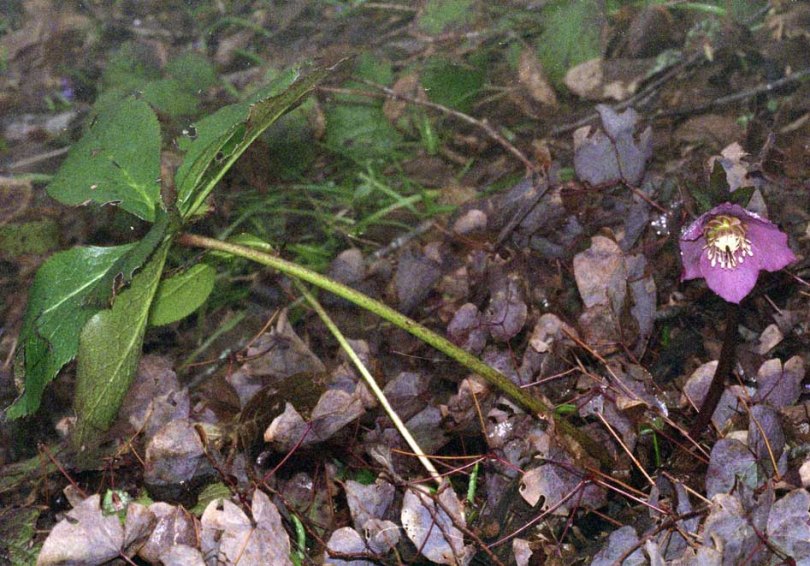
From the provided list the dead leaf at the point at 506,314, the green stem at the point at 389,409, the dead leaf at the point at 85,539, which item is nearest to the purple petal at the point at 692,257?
the dead leaf at the point at 506,314

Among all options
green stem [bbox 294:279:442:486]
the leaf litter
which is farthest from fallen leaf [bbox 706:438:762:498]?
green stem [bbox 294:279:442:486]

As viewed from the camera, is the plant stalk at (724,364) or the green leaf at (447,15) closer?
the plant stalk at (724,364)

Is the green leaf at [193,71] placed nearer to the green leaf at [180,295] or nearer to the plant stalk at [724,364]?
the green leaf at [180,295]

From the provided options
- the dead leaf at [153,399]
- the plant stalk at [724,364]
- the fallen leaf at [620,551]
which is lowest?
the fallen leaf at [620,551]

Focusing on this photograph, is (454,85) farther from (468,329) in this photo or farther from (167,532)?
(167,532)

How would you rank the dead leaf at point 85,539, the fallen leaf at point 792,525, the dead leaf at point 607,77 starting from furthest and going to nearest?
1. the dead leaf at point 607,77
2. the dead leaf at point 85,539
3. the fallen leaf at point 792,525

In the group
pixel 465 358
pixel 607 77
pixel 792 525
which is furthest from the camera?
pixel 607 77

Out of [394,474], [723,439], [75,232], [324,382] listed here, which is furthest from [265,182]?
[723,439]

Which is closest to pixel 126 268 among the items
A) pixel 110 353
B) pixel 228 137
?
pixel 110 353
